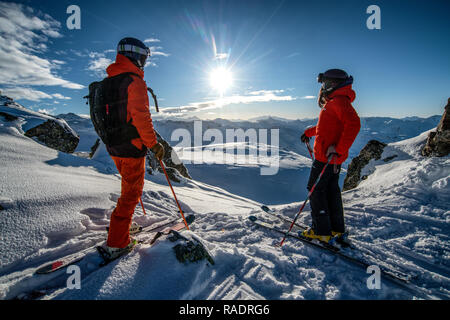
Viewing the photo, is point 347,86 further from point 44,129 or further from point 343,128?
point 44,129

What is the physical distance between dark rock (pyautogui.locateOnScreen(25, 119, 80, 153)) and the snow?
455cm

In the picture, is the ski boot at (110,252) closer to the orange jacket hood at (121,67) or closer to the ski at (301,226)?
the orange jacket hood at (121,67)

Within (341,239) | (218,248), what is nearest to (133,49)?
(218,248)

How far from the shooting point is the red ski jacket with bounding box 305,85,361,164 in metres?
2.72

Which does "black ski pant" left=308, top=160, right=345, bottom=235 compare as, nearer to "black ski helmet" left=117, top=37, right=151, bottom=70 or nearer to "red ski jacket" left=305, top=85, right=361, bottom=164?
"red ski jacket" left=305, top=85, right=361, bottom=164

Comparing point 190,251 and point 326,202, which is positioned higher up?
point 326,202

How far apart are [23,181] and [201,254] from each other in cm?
313

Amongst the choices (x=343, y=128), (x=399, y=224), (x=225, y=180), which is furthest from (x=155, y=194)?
(x=225, y=180)

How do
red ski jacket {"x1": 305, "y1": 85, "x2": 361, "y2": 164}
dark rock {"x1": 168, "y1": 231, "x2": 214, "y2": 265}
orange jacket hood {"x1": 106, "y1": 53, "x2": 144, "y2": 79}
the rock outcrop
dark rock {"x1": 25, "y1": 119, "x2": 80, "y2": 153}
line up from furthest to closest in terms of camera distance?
dark rock {"x1": 25, "y1": 119, "x2": 80, "y2": 153}
the rock outcrop
red ski jacket {"x1": 305, "y1": 85, "x2": 361, "y2": 164}
orange jacket hood {"x1": 106, "y1": 53, "x2": 144, "y2": 79}
dark rock {"x1": 168, "y1": 231, "x2": 214, "y2": 265}

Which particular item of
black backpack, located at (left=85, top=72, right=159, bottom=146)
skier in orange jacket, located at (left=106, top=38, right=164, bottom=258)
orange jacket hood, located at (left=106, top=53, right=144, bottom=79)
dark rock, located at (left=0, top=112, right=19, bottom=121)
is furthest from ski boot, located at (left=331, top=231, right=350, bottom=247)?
dark rock, located at (left=0, top=112, right=19, bottom=121)

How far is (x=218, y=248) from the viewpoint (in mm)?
2484

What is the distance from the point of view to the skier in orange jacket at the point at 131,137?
2.23m

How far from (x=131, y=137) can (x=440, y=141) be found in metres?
7.31

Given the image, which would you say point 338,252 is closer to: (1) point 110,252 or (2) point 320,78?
Answer: (2) point 320,78
